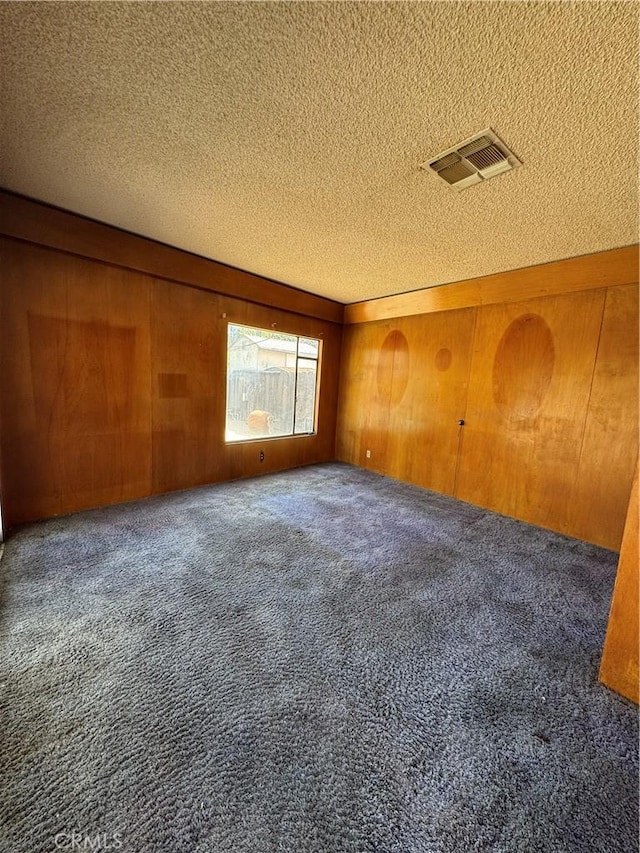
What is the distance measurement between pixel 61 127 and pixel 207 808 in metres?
3.12

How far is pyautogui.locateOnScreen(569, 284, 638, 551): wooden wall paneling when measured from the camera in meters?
2.91

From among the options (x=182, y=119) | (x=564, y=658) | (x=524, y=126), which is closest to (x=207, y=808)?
(x=564, y=658)

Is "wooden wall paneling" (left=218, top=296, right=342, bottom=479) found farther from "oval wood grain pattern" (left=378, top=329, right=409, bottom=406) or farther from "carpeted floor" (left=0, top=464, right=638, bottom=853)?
"carpeted floor" (left=0, top=464, right=638, bottom=853)

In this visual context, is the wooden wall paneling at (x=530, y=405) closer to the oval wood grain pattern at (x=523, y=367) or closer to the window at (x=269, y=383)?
the oval wood grain pattern at (x=523, y=367)

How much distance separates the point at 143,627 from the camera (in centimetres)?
180

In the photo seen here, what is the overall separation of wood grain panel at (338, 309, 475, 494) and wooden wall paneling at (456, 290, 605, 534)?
21 cm

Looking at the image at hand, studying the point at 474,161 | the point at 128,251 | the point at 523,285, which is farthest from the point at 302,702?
the point at 523,285

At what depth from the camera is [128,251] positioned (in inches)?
123

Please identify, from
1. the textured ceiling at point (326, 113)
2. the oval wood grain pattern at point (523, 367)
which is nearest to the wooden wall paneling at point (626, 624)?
the textured ceiling at point (326, 113)

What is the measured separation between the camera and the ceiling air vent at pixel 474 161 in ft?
5.60

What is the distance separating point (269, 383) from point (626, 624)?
4190 mm

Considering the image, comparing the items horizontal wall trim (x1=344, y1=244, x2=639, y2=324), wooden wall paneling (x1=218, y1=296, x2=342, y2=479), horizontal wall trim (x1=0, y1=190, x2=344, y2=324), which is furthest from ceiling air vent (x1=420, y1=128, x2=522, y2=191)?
wooden wall paneling (x1=218, y1=296, x2=342, y2=479)

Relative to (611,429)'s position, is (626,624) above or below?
below

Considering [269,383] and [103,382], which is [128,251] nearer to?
[103,382]
